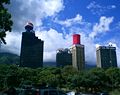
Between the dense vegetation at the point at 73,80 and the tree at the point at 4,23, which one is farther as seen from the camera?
the dense vegetation at the point at 73,80

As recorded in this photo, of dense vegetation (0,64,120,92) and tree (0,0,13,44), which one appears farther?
dense vegetation (0,64,120,92)

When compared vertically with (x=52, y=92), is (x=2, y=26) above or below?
above

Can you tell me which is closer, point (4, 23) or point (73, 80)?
point (4, 23)

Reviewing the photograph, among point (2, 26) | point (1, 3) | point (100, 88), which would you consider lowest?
point (100, 88)

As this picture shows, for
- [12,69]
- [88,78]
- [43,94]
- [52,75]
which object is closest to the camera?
[43,94]

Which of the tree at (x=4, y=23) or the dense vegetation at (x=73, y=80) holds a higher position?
the tree at (x=4, y=23)

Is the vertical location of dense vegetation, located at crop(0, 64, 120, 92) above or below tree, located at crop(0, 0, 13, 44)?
below

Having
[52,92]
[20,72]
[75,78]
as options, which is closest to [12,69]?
[20,72]

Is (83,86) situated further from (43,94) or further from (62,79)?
(43,94)

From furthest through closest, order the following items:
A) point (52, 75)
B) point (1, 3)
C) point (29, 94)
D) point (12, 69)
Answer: point (52, 75)
point (12, 69)
point (29, 94)
point (1, 3)

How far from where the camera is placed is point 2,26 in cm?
1941

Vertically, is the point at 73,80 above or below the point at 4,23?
below

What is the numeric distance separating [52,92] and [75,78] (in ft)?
222

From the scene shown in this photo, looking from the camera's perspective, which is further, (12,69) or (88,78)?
(12,69)
